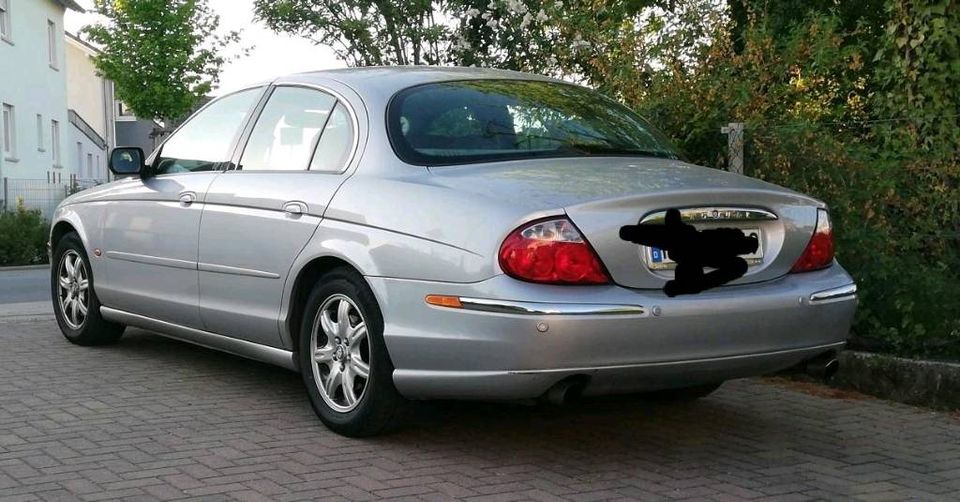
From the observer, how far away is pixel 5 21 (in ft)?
110

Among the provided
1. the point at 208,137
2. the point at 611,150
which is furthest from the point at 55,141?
the point at 611,150

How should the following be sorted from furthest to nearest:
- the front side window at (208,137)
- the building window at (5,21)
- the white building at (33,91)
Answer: the white building at (33,91) → the building window at (5,21) → the front side window at (208,137)

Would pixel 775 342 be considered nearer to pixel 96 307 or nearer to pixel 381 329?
pixel 381 329

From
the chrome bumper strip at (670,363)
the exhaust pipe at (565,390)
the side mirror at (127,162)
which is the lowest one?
the exhaust pipe at (565,390)

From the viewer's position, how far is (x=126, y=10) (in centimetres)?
3362

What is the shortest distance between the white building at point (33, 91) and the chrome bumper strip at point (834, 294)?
30435mm

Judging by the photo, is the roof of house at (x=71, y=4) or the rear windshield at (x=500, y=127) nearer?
the rear windshield at (x=500, y=127)

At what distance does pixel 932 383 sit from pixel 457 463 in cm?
265

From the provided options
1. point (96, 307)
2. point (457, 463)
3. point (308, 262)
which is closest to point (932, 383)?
point (457, 463)

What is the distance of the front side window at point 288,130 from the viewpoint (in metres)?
6.07

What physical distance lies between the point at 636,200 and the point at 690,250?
29 cm

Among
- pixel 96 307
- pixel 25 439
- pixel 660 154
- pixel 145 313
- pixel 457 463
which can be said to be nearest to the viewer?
pixel 457 463

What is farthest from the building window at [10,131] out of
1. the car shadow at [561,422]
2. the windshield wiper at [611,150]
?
the windshield wiper at [611,150]

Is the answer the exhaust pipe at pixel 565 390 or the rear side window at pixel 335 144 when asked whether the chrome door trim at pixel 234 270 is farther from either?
the exhaust pipe at pixel 565 390
